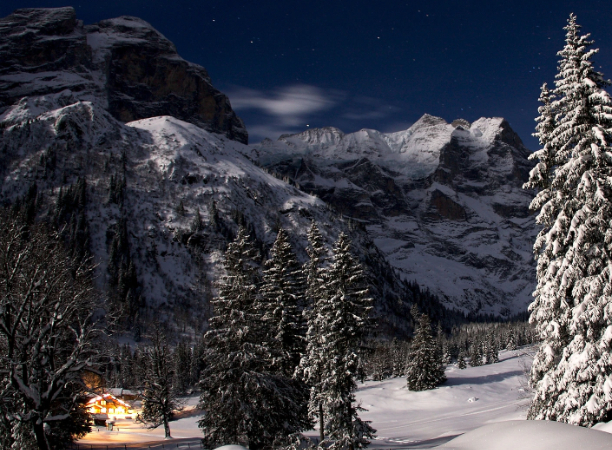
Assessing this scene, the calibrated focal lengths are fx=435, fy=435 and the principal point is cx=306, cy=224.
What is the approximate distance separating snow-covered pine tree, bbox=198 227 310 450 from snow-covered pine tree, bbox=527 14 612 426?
13.7m

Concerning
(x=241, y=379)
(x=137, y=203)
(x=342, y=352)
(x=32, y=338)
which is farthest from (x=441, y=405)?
(x=137, y=203)

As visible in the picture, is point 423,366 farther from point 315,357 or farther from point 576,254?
point 576,254

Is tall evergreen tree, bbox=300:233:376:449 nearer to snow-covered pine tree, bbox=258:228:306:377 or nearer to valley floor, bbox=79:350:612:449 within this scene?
snow-covered pine tree, bbox=258:228:306:377

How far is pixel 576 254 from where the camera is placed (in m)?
14.7

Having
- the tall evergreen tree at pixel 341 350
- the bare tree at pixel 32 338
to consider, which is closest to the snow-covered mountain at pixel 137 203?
the tall evergreen tree at pixel 341 350

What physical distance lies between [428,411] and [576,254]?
55878 millimetres

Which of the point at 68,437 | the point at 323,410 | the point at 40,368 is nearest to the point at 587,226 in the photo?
the point at 323,410

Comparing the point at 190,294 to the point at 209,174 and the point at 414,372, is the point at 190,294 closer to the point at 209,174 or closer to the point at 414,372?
the point at 209,174

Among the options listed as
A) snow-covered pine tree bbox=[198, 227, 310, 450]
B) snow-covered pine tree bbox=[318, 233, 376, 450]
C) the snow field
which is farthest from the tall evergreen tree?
the snow field

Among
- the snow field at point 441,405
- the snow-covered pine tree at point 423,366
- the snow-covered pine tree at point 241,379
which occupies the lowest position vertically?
the snow field at point 441,405

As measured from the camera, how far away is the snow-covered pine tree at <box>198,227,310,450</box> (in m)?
24.3

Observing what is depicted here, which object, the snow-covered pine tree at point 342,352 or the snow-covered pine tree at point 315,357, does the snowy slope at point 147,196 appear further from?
the snow-covered pine tree at point 342,352

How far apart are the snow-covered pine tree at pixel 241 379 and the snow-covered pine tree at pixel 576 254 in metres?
A: 13.7

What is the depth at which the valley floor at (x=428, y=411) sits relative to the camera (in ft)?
142
